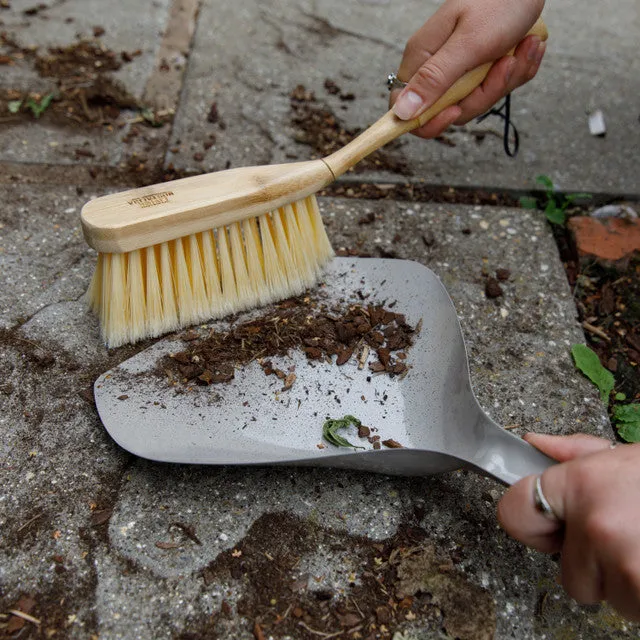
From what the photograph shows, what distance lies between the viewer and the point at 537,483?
3.67 ft

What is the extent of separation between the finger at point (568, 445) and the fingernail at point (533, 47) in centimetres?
117

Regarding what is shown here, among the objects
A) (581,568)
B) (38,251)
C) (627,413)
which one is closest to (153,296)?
(38,251)

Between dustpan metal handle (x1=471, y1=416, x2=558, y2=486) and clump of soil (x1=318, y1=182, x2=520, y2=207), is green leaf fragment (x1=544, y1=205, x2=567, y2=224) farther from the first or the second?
dustpan metal handle (x1=471, y1=416, x2=558, y2=486)

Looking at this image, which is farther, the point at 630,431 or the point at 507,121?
the point at 507,121

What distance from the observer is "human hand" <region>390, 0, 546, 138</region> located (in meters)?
1.69

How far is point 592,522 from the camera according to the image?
1.01 metres

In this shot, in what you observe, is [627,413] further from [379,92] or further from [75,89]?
[75,89]

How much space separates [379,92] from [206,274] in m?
1.38

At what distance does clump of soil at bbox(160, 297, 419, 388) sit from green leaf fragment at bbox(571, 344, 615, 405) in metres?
0.47

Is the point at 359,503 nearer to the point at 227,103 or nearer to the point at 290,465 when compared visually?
the point at 290,465

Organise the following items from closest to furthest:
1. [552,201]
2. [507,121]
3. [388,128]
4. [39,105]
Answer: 1. [388,128]
2. [507,121]
3. [552,201]
4. [39,105]

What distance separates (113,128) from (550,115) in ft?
5.66

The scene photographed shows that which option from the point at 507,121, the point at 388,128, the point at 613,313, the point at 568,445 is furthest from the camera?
the point at 507,121

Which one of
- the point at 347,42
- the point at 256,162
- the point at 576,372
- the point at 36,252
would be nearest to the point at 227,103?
the point at 256,162
